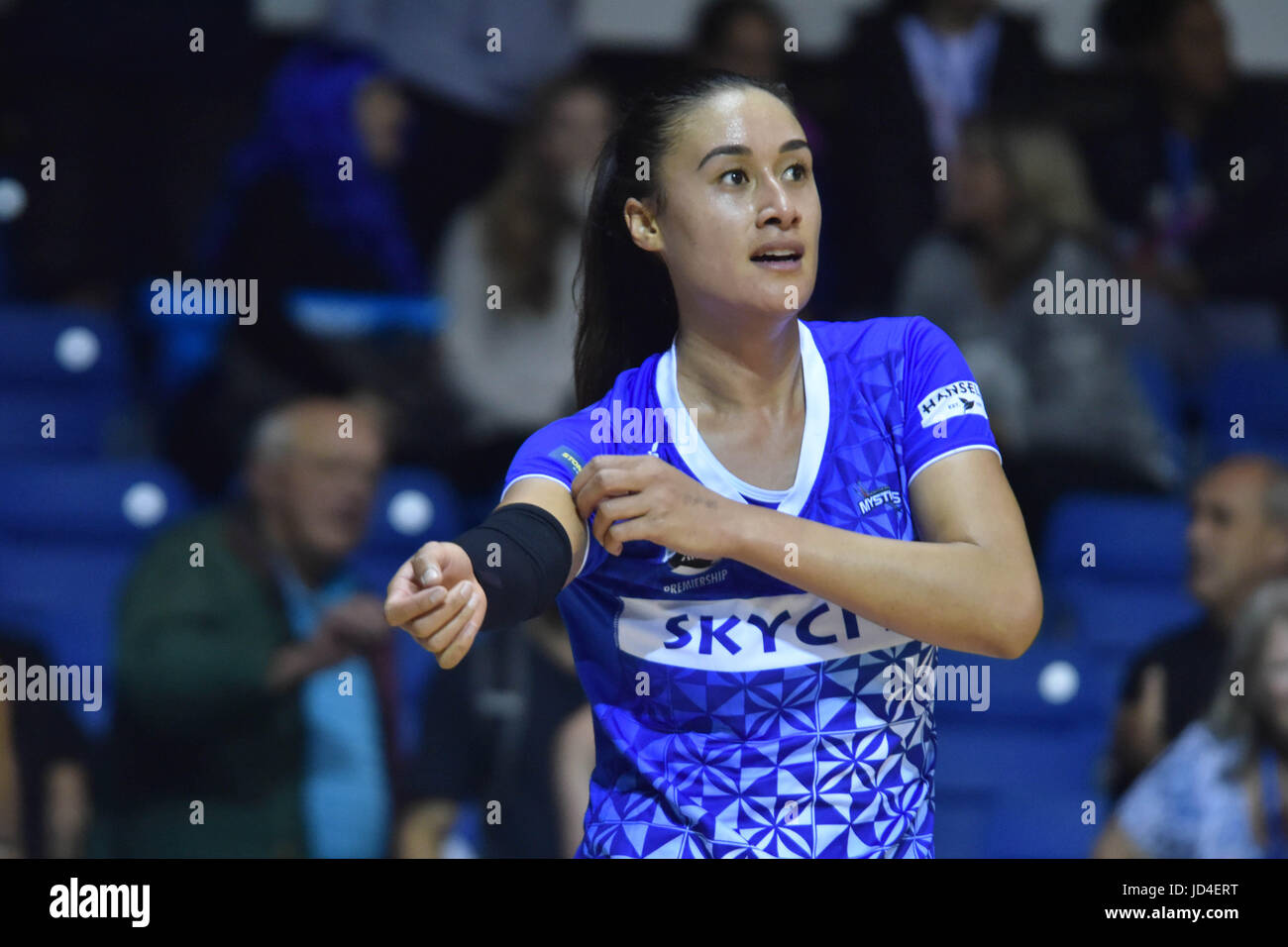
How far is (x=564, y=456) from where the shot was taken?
199cm

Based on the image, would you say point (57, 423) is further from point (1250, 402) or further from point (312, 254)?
point (1250, 402)

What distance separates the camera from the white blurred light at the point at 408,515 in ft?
14.1

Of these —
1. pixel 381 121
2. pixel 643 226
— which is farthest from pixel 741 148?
pixel 381 121

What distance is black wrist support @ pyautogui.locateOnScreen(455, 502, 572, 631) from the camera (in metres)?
1.74

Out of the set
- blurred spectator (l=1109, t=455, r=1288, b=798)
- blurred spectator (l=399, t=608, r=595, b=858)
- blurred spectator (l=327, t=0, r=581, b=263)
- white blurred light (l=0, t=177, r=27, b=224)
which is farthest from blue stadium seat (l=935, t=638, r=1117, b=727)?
white blurred light (l=0, t=177, r=27, b=224)

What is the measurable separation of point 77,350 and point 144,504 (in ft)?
2.18

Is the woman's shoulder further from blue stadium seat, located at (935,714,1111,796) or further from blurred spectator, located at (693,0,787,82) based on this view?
blurred spectator, located at (693,0,787,82)

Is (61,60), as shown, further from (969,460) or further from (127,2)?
(969,460)

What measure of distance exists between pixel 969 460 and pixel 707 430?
1.10ft

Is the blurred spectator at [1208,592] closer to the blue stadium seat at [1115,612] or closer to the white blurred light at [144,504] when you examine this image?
the blue stadium seat at [1115,612]

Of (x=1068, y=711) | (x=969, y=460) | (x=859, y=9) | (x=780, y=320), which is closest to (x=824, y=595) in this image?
(x=969, y=460)

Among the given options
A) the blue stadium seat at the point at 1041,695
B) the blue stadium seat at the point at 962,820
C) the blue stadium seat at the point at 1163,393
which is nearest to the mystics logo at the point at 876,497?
the blue stadium seat at the point at 962,820

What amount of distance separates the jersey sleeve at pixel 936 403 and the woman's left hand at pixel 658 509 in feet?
0.92

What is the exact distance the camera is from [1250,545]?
13.8 ft
